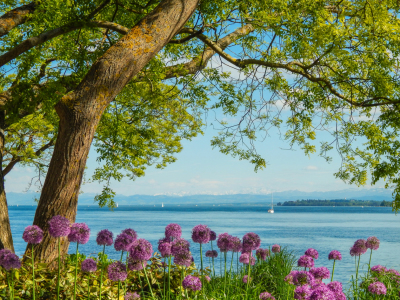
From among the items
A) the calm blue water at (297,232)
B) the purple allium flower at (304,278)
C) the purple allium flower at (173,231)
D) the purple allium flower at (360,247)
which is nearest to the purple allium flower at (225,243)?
the purple allium flower at (173,231)

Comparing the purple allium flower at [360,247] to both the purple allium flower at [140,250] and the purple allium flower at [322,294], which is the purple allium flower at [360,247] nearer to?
the purple allium flower at [322,294]

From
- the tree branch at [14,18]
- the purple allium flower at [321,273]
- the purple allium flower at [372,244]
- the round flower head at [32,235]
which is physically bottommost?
the purple allium flower at [321,273]

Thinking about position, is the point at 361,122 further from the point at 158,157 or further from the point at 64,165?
the point at 158,157

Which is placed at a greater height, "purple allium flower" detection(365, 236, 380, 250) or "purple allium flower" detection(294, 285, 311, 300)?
"purple allium flower" detection(365, 236, 380, 250)

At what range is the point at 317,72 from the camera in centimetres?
899

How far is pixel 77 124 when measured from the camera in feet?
16.5

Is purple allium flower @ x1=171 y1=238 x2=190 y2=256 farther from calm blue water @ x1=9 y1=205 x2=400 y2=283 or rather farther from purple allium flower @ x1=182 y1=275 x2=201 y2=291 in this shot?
calm blue water @ x1=9 y1=205 x2=400 y2=283

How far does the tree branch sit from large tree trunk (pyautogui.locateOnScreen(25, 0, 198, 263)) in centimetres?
328

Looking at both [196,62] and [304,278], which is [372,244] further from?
[196,62]

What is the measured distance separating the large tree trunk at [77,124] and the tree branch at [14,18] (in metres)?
3.28

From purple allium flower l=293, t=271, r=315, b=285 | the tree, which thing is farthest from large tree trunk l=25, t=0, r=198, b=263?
purple allium flower l=293, t=271, r=315, b=285

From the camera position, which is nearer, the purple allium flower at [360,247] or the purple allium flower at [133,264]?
the purple allium flower at [133,264]

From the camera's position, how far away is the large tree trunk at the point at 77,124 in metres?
5.05

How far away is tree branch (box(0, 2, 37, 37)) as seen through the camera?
7219 mm
